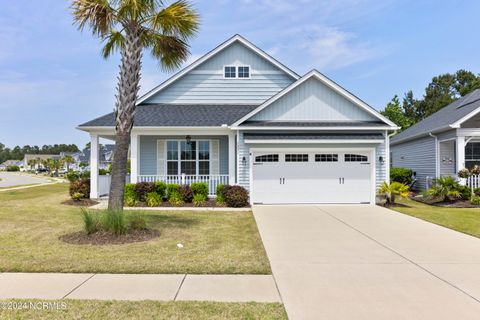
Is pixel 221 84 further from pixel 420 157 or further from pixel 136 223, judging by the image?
pixel 420 157

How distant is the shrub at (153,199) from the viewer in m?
14.2

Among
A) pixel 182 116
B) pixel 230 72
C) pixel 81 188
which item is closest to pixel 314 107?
pixel 230 72

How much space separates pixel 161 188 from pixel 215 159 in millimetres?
3200

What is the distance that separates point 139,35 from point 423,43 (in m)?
16.8

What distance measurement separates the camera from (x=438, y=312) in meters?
4.14

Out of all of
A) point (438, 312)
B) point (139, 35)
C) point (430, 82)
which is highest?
point (430, 82)

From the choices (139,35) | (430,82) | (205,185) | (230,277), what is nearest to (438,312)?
(230,277)

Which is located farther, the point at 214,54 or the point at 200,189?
the point at 214,54

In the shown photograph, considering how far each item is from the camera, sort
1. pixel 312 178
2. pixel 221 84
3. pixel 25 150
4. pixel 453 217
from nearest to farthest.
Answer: pixel 453 217 < pixel 312 178 < pixel 221 84 < pixel 25 150

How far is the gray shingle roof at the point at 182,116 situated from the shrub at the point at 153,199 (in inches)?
119

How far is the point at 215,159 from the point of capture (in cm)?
1680

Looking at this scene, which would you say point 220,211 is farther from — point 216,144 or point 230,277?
point 230,277

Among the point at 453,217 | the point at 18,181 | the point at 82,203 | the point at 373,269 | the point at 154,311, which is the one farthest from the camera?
the point at 18,181

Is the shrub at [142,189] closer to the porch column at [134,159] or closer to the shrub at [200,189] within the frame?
the porch column at [134,159]
